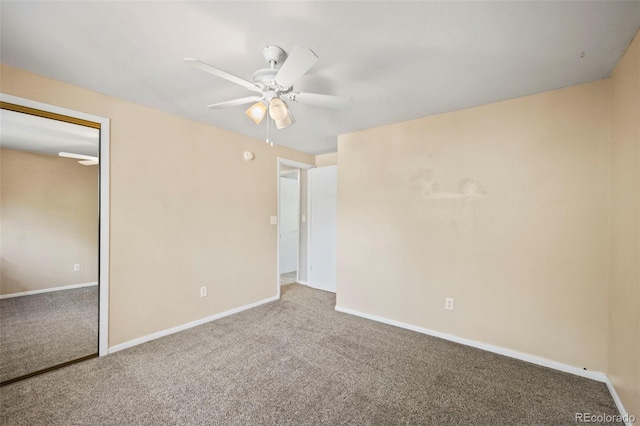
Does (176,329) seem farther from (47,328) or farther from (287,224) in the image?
(287,224)

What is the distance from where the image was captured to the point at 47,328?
2342 mm

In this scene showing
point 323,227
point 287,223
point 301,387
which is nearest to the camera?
point 301,387

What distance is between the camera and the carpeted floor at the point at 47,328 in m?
2.09

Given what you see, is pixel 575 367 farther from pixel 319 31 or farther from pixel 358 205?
pixel 319 31

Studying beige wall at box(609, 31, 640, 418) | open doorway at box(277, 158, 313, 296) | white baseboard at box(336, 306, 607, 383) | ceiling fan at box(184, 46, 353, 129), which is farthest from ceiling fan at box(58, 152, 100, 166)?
beige wall at box(609, 31, 640, 418)

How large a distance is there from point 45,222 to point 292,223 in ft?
13.0

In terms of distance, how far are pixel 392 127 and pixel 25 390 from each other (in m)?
3.93

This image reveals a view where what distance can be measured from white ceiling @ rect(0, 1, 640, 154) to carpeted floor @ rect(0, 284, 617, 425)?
2.32 m

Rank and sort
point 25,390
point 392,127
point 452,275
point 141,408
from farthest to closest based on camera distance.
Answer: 1. point 392,127
2. point 452,275
3. point 25,390
4. point 141,408

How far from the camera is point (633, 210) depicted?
154 cm

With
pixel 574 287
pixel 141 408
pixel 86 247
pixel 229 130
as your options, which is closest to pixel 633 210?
pixel 574 287

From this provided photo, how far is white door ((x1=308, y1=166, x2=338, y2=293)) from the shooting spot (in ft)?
14.1

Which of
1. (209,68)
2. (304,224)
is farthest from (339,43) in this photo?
(304,224)

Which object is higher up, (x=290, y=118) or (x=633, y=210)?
(x=290, y=118)
